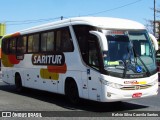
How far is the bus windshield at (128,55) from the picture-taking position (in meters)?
11.2

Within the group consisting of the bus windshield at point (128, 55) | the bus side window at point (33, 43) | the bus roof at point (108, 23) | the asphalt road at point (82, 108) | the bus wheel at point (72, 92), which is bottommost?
the asphalt road at point (82, 108)

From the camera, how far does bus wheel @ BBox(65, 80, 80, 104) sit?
12.8m

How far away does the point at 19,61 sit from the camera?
17938mm

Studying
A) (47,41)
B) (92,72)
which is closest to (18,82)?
(47,41)

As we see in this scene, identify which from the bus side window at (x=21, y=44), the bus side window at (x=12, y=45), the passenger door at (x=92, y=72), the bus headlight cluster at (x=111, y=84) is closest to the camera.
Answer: the bus headlight cluster at (x=111, y=84)

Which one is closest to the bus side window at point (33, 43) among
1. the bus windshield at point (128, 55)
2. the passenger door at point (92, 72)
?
the passenger door at point (92, 72)

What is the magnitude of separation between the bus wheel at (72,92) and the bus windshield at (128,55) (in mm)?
2105

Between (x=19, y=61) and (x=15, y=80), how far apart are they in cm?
129

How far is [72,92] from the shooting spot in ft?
42.6

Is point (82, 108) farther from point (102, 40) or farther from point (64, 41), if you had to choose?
point (64, 41)

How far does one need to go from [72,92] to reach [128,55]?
2.67 m

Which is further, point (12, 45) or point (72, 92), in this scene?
point (12, 45)

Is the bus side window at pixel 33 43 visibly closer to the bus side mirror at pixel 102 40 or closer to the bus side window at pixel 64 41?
the bus side window at pixel 64 41

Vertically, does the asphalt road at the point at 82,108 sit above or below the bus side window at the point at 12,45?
below
